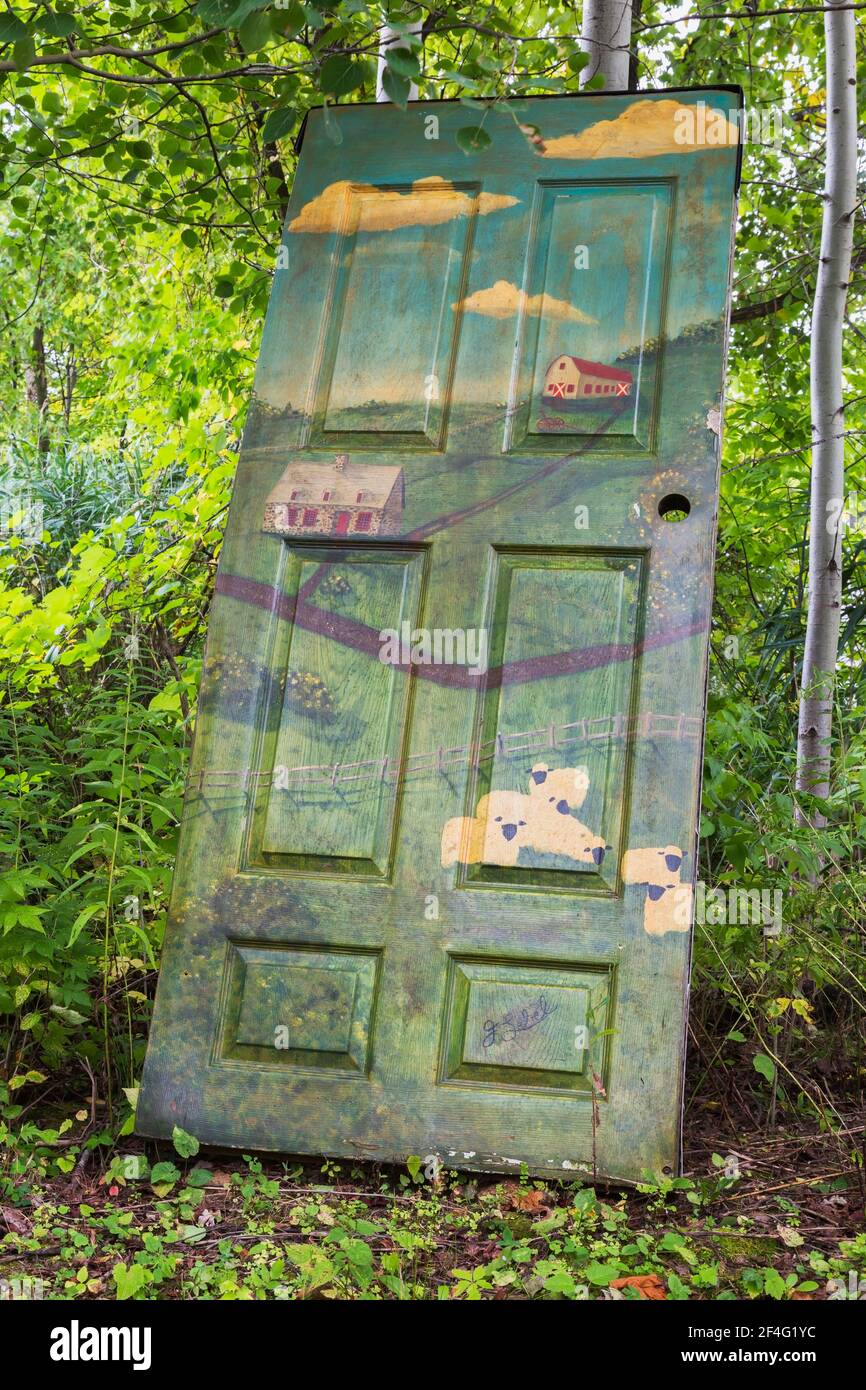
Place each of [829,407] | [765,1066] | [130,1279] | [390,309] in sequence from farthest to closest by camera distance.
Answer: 1. [829,407]
2. [390,309]
3. [765,1066]
4. [130,1279]

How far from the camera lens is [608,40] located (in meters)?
3.64

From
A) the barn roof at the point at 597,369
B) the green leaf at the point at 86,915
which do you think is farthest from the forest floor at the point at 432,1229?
the barn roof at the point at 597,369

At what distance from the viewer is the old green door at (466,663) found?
2.61 metres

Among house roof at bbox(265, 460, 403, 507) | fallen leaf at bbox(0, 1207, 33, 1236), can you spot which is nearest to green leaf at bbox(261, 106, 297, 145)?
house roof at bbox(265, 460, 403, 507)

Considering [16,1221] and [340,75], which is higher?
[340,75]

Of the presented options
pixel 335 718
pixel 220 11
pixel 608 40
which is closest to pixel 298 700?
pixel 335 718

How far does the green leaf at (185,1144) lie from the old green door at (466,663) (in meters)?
0.05

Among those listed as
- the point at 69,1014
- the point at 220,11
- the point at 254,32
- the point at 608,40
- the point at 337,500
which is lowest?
the point at 69,1014

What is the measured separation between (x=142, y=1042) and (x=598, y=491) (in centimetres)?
187

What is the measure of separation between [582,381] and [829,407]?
1477 millimetres

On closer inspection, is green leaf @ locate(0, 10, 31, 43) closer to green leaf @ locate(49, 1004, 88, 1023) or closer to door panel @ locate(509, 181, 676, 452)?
door panel @ locate(509, 181, 676, 452)

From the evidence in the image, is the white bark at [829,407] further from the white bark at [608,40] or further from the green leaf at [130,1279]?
the green leaf at [130,1279]

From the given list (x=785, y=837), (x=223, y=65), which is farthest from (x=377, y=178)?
(x=785, y=837)

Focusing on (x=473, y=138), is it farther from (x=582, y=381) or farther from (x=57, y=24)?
(x=57, y=24)
